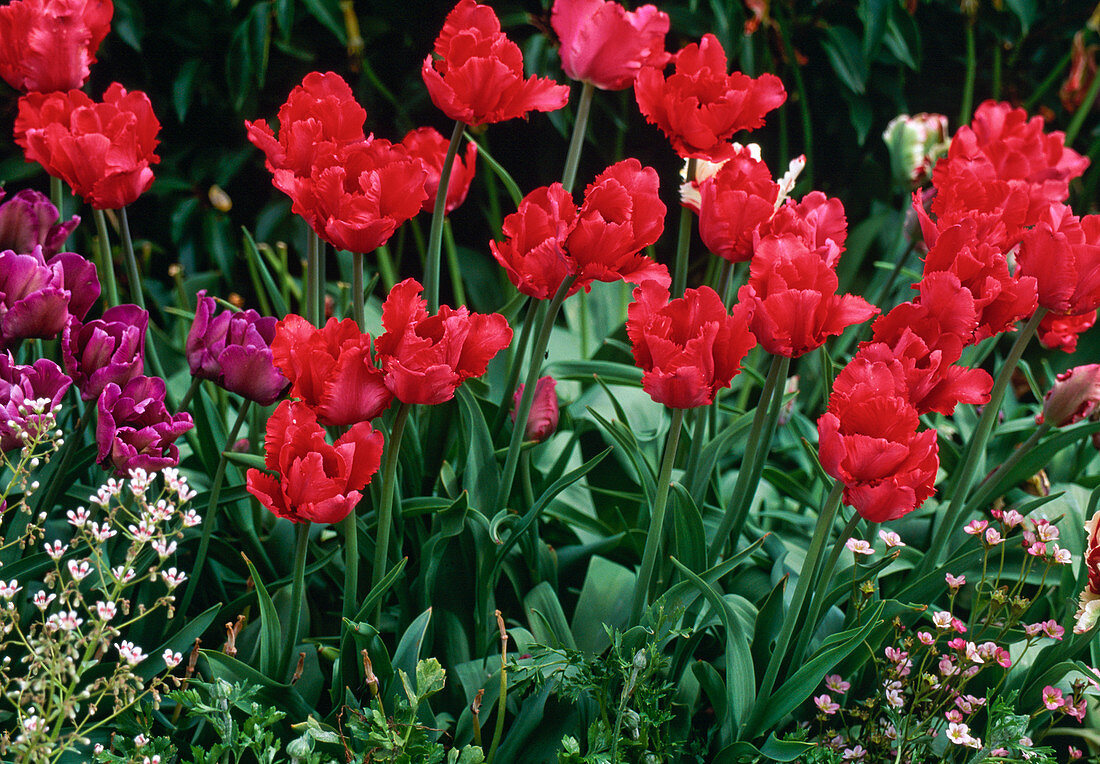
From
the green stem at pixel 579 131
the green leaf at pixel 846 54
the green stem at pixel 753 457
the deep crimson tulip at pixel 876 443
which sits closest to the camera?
the deep crimson tulip at pixel 876 443

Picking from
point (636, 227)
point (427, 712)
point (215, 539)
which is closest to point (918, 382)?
point (636, 227)

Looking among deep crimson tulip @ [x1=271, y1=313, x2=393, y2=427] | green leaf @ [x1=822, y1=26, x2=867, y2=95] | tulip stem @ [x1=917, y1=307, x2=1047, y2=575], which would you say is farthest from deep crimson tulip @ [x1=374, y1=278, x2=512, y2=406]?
green leaf @ [x1=822, y1=26, x2=867, y2=95]

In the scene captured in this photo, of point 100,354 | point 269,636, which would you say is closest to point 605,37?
point 100,354

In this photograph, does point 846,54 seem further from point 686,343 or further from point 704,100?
point 686,343

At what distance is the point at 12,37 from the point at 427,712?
98cm

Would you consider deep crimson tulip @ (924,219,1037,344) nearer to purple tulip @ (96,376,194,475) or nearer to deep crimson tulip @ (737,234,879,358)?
deep crimson tulip @ (737,234,879,358)

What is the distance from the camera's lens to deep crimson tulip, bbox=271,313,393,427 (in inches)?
31.2

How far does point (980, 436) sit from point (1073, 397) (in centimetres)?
13

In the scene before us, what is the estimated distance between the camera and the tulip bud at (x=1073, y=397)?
109 cm

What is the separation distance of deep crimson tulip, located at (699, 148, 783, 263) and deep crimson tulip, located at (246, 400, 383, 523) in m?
0.45

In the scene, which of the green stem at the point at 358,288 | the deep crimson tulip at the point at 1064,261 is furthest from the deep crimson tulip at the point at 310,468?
the deep crimson tulip at the point at 1064,261

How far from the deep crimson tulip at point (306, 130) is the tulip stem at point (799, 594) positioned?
0.62 metres

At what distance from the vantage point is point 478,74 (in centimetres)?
98

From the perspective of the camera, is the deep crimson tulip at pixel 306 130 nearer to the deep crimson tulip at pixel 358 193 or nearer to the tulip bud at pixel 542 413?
the deep crimson tulip at pixel 358 193
